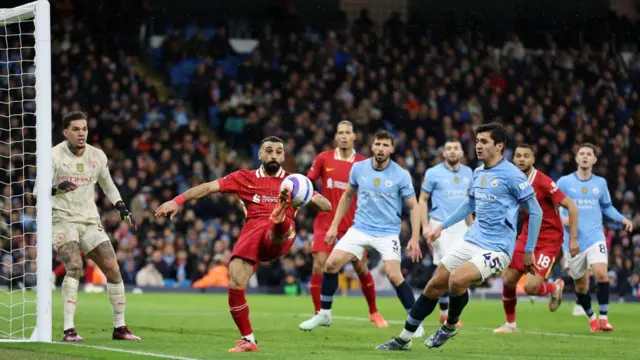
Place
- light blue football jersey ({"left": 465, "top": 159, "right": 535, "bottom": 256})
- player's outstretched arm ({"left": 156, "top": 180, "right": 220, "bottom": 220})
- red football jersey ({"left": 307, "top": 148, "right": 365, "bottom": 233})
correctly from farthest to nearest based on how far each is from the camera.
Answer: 1. red football jersey ({"left": 307, "top": 148, "right": 365, "bottom": 233})
2. light blue football jersey ({"left": 465, "top": 159, "right": 535, "bottom": 256})
3. player's outstretched arm ({"left": 156, "top": 180, "right": 220, "bottom": 220})

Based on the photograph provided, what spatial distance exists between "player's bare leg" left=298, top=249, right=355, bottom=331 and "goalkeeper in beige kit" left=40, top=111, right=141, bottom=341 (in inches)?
108

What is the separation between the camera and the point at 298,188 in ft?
32.4

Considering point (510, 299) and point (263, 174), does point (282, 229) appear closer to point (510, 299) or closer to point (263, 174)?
point (263, 174)

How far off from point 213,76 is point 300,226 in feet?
20.3

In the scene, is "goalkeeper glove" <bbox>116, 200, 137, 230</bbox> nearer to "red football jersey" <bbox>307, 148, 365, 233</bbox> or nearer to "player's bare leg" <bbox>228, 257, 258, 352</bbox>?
"player's bare leg" <bbox>228, 257, 258, 352</bbox>

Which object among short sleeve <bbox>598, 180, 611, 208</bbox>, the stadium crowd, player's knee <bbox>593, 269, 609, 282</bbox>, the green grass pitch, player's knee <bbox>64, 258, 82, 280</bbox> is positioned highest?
the stadium crowd

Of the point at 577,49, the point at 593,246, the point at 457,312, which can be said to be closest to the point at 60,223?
the point at 457,312

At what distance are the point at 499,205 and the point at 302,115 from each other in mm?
19314

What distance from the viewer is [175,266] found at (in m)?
25.9

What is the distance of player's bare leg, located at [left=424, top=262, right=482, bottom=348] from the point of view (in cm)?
1022

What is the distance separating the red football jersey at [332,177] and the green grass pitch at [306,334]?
4.53ft

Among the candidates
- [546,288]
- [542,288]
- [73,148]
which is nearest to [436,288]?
[73,148]

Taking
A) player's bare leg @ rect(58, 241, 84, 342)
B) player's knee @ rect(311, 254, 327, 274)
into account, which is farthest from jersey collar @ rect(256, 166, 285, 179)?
player's knee @ rect(311, 254, 327, 274)

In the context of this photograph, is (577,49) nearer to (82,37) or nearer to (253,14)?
(253,14)
